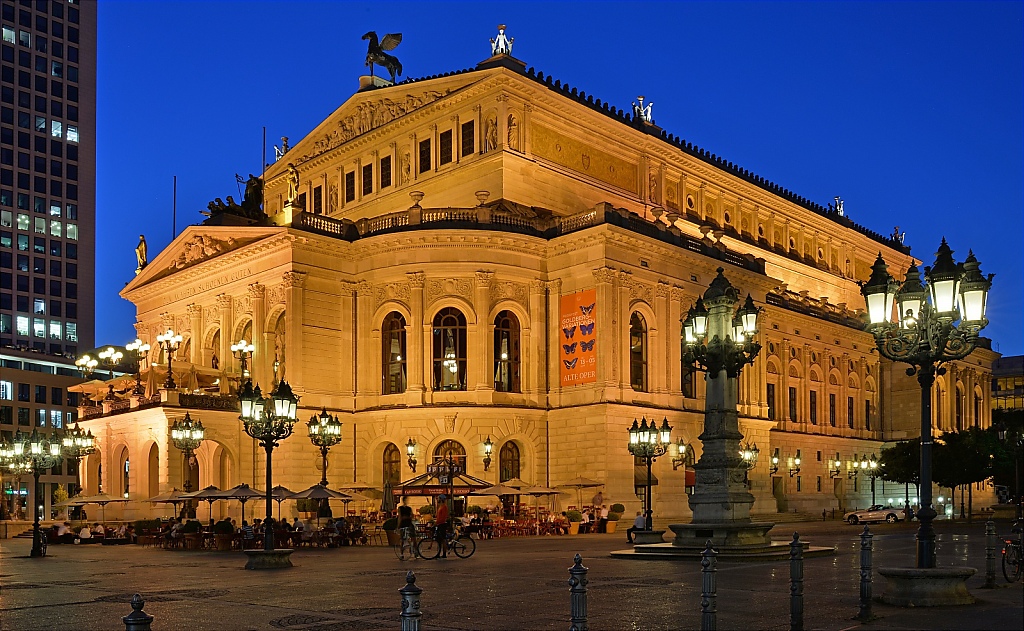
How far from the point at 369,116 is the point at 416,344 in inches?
779

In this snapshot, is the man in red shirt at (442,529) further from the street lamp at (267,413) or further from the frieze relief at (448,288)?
the frieze relief at (448,288)

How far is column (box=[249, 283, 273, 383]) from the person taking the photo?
5597 centimetres

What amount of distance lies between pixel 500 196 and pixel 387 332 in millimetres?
9592

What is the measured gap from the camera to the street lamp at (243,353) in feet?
163

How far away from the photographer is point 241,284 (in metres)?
59.0

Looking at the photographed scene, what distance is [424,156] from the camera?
65.4 m

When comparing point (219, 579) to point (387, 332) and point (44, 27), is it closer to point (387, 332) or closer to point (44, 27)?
point (387, 332)

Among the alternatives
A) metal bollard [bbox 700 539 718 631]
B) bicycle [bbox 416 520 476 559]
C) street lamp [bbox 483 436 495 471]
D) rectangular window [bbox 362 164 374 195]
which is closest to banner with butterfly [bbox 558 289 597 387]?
street lamp [bbox 483 436 495 471]

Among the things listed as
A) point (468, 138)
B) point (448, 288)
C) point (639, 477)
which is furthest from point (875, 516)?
point (468, 138)

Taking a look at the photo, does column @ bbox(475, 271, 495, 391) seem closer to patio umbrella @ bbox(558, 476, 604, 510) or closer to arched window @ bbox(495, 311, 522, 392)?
arched window @ bbox(495, 311, 522, 392)

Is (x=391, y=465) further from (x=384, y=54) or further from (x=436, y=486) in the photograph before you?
(x=384, y=54)

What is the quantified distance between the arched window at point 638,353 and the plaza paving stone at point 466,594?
24.9 m

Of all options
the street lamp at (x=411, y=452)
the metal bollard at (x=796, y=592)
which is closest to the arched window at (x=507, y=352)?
the street lamp at (x=411, y=452)

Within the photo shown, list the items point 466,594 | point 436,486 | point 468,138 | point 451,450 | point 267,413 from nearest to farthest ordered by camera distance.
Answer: point 466,594 < point 267,413 < point 436,486 < point 451,450 < point 468,138
